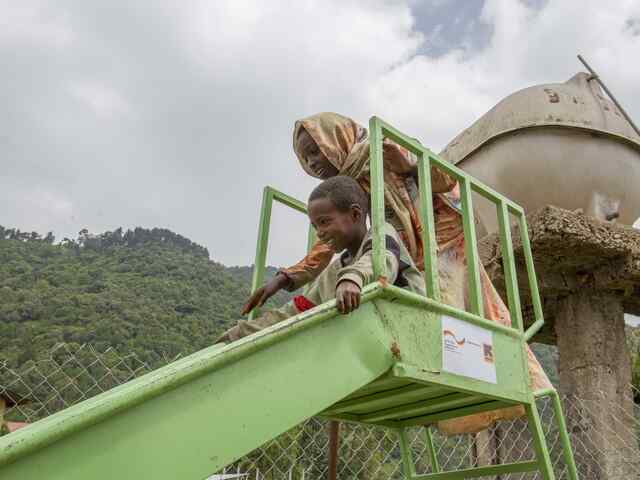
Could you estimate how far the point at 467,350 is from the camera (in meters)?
2.22

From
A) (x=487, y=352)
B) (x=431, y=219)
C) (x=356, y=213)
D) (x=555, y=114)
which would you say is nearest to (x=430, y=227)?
(x=431, y=219)

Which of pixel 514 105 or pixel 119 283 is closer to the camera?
pixel 514 105

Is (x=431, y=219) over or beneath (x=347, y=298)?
over

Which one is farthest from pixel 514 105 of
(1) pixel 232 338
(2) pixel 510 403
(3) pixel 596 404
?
(1) pixel 232 338

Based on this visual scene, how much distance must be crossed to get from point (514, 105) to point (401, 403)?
157 inches

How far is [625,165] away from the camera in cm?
545

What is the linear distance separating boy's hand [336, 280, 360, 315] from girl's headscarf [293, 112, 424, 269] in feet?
3.51

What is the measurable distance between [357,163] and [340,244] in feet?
1.81

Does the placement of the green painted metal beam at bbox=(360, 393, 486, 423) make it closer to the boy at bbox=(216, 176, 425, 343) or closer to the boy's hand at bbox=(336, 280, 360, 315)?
the boy at bbox=(216, 176, 425, 343)

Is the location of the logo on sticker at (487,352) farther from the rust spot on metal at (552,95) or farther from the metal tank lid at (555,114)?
the rust spot on metal at (552,95)

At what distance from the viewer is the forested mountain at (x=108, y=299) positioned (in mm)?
12500

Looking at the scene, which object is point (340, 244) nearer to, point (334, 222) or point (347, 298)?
point (334, 222)

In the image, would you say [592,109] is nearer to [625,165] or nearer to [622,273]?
[625,165]

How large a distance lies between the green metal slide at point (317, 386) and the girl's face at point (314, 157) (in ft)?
2.00
